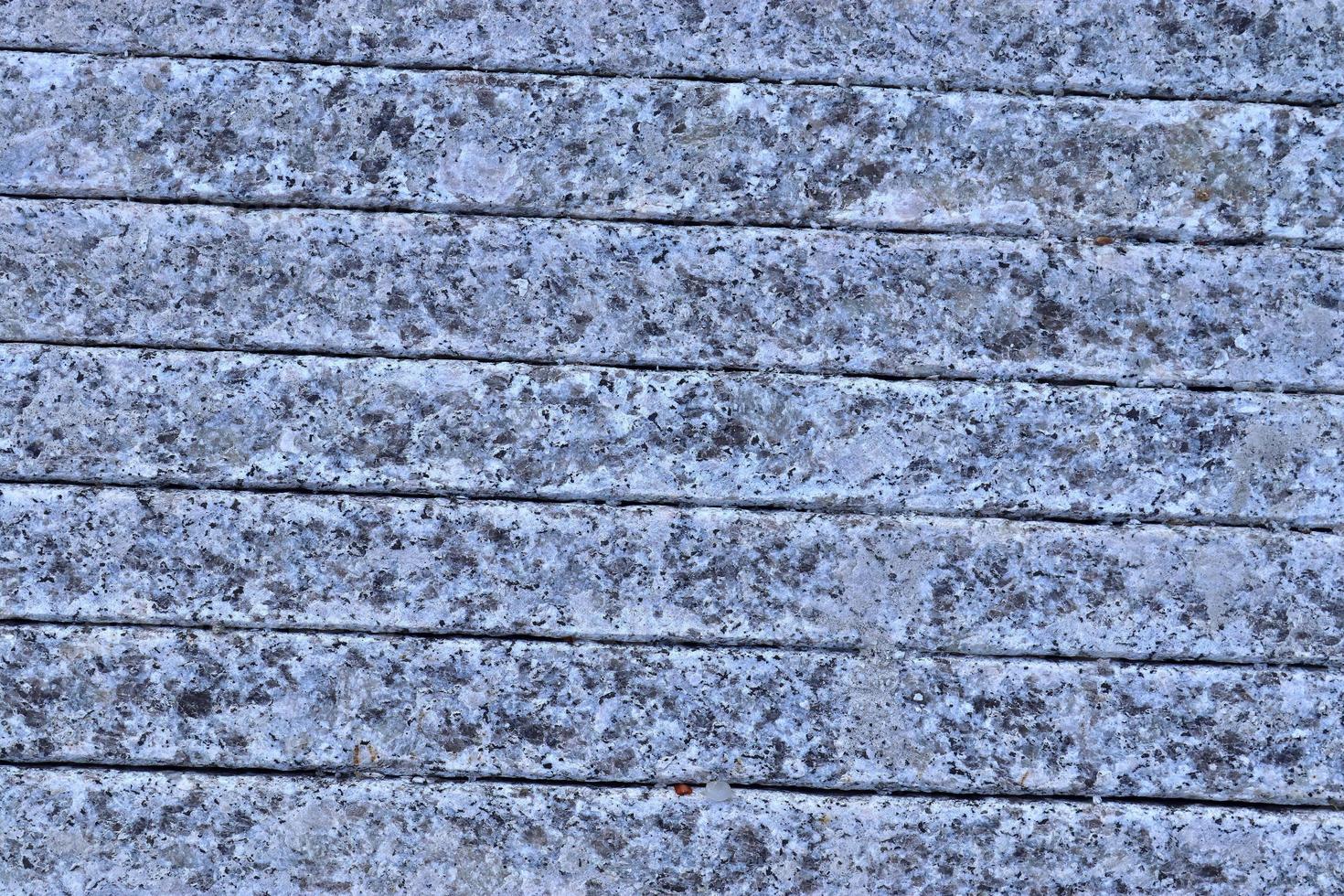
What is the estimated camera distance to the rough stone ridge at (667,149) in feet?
4.17

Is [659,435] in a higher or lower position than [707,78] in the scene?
lower

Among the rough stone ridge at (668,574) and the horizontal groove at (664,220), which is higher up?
the horizontal groove at (664,220)

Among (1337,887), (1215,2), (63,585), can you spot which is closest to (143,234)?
(63,585)

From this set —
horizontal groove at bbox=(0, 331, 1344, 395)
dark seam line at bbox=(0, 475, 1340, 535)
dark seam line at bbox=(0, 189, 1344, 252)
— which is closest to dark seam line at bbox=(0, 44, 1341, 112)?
dark seam line at bbox=(0, 189, 1344, 252)

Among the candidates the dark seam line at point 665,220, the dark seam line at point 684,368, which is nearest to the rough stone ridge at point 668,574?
the dark seam line at point 684,368

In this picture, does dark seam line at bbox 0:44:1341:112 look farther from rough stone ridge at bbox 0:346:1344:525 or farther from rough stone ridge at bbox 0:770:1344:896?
rough stone ridge at bbox 0:770:1344:896

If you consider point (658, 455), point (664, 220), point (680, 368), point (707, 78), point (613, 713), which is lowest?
point (613, 713)

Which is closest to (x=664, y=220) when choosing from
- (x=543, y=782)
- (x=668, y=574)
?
(x=668, y=574)

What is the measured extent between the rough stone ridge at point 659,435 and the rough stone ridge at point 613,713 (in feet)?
0.66

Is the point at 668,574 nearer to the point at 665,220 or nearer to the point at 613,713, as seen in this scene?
the point at 613,713

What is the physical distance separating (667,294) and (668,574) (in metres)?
0.34

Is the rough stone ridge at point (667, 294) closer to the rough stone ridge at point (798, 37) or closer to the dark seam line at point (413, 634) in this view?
the rough stone ridge at point (798, 37)

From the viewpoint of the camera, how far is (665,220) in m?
1.28

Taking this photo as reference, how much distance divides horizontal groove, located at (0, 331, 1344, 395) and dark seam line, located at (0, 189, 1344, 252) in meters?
0.17
